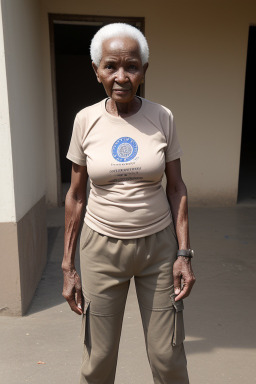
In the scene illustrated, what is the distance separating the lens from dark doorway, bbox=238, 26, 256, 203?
7199 mm

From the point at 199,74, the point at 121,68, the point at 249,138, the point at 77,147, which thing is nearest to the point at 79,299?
the point at 77,147

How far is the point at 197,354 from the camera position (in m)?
2.46

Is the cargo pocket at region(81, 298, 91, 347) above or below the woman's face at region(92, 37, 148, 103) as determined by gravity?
below

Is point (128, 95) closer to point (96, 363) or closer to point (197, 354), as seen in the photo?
point (96, 363)

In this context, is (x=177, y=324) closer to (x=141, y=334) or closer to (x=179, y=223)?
(x=179, y=223)

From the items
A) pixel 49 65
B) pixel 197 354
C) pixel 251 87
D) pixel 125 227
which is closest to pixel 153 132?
pixel 125 227

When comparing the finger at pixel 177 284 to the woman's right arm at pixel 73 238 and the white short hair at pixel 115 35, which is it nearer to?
the woman's right arm at pixel 73 238

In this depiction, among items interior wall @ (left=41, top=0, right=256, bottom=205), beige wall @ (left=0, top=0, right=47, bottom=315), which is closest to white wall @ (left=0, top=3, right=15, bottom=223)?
beige wall @ (left=0, top=0, right=47, bottom=315)

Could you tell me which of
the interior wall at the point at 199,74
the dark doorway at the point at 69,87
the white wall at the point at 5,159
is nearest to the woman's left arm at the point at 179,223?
the white wall at the point at 5,159

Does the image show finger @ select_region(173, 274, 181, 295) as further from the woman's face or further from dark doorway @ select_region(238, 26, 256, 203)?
dark doorway @ select_region(238, 26, 256, 203)

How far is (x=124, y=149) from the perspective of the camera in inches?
60.5

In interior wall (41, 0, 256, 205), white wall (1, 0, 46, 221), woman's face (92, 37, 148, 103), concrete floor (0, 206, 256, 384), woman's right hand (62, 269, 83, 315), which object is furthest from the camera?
interior wall (41, 0, 256, 205)

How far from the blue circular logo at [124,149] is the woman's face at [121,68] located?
16 centimetres

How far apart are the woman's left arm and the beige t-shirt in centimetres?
10
